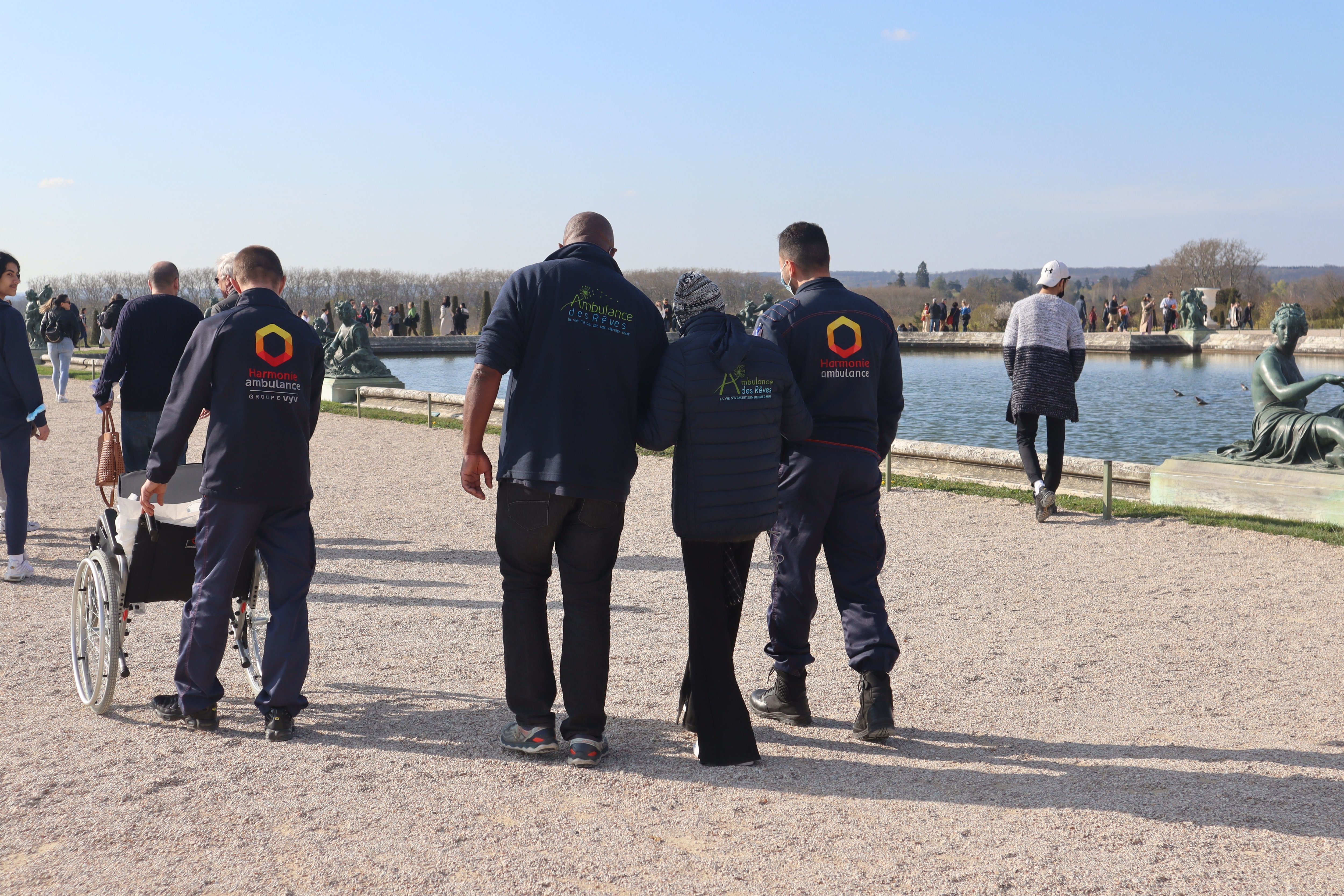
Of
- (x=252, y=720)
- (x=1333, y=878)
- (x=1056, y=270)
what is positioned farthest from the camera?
(x=1056, y=270)

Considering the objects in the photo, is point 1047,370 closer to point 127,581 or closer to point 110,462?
point 110,462

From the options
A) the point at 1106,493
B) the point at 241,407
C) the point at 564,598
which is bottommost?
the point at 1106,493

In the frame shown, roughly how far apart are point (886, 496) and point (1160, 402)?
1468 centimetres

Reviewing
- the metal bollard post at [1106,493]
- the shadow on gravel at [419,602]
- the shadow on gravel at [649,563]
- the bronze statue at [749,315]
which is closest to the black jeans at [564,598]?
the shadow on gravel at [419,602]

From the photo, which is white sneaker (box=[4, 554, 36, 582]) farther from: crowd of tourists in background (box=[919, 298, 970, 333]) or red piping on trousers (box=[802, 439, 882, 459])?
crowd of tourists in background (box=[919, 298, 970, 333])

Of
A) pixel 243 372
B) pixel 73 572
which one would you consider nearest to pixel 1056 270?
pixel 243 372

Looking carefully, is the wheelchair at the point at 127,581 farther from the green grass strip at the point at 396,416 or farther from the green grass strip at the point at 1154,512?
the green grass strip at the point at 396,416

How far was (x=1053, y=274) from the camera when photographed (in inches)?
360

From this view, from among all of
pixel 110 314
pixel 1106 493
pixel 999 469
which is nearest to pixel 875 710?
pixel 1106 493

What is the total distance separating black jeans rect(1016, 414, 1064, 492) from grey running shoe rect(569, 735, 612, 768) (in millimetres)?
5733

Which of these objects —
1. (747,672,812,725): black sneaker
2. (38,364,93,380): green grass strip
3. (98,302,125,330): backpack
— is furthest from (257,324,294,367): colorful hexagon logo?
(38,364,93,380): green grass strip

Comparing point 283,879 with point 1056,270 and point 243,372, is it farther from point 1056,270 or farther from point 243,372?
point 1056,270

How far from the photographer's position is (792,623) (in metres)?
4.59

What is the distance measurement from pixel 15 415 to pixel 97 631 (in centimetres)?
285
